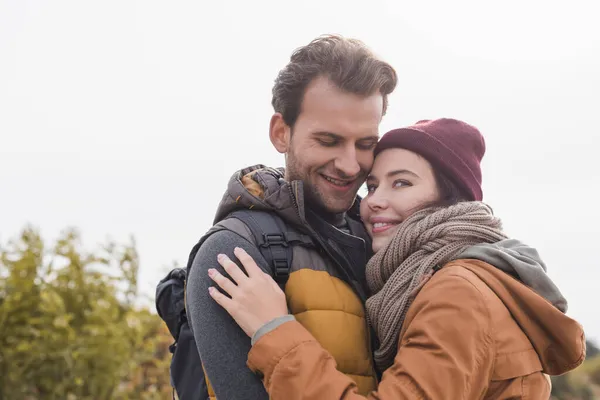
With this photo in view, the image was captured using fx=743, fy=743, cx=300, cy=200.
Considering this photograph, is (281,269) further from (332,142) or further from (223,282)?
(332,142)

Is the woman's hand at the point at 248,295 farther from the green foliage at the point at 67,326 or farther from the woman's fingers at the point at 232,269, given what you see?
the green foliage at the point at 67,326

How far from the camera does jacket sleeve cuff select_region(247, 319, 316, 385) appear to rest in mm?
2318

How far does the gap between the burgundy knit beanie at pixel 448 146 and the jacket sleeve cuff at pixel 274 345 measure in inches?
34.0

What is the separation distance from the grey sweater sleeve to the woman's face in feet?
1.67

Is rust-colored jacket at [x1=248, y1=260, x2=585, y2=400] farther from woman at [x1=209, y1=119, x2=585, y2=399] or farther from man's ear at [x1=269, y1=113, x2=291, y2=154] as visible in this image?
man's ear at [x1=269, y1=113, x2=291, y2=154]

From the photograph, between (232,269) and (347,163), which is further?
(347,163)

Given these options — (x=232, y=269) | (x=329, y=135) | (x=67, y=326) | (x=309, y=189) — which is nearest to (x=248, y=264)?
(x=232, y=269)

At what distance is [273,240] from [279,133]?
62cm

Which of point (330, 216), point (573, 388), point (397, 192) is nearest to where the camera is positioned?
point (397, 192)

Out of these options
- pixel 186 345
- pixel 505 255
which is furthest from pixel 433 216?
pixel 186 345

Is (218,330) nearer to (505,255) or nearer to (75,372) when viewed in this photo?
(505,255)

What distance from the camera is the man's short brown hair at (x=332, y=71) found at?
2.87 m

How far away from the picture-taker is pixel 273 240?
2.62m

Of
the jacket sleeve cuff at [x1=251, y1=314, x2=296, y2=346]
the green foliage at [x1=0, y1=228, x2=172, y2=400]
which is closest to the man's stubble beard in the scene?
the jacket sleeve cuff at [x1=251, y1=314, x2=296, y2=346]
